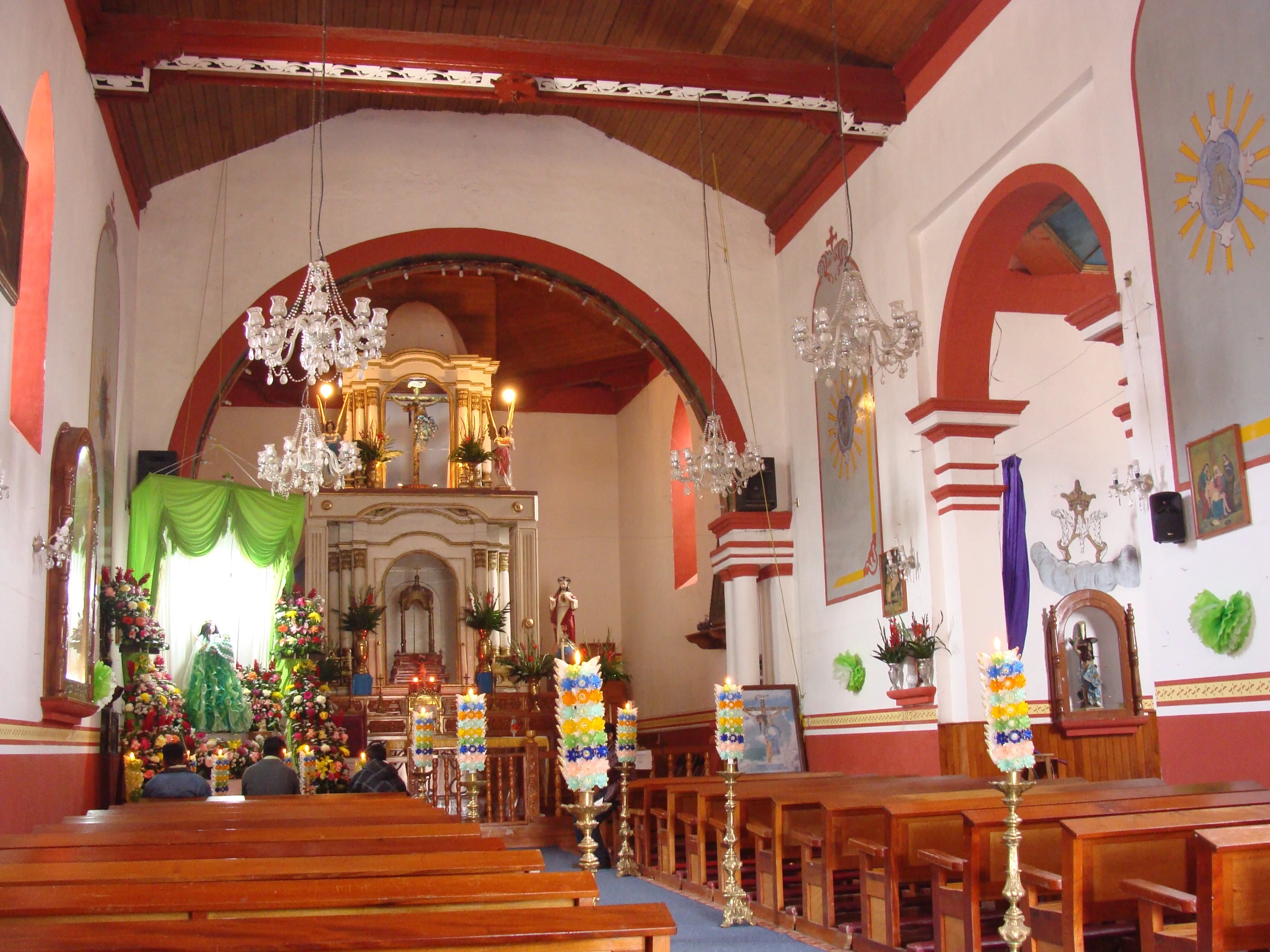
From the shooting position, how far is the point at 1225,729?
6219 mm

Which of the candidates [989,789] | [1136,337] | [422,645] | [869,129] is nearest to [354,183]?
[869,129]

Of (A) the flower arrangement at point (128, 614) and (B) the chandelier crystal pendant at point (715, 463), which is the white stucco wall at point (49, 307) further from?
(B) the chandelier crystal pendant at point (715, 463)

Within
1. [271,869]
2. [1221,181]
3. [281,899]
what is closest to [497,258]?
[1221,181]

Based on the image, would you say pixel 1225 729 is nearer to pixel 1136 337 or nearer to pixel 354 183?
pixel 1136 337

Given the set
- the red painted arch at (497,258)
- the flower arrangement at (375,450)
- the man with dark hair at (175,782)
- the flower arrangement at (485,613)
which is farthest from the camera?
the flower arrangement at (375,450)

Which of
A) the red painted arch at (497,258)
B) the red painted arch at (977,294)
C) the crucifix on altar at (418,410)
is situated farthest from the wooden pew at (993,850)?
the crucifix on altar at (418,410)

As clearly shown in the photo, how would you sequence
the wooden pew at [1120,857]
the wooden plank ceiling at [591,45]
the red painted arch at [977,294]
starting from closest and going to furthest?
the wooden pew at [1120,857] → the red painted arch at [977,294] → the wooden plank ceiling at [591,45]

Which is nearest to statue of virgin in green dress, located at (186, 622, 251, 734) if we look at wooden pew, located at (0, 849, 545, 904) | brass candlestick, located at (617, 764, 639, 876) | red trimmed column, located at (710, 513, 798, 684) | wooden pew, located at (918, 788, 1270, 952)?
brass candlestick, located at (617, 764, 639, 876)

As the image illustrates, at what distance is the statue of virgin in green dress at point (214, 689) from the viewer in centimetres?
1080

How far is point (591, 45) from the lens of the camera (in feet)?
34.2

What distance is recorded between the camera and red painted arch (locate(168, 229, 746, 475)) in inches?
486

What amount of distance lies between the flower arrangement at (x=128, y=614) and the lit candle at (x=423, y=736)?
7.21 feet

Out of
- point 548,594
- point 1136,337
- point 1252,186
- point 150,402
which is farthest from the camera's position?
point 548,594

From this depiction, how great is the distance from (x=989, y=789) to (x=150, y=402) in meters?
9.04
